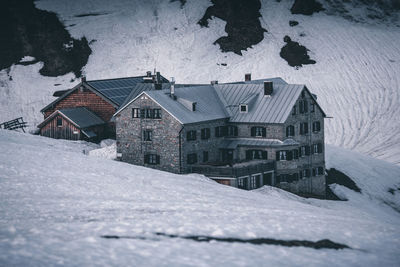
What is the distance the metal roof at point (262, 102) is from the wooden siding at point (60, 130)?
51.8 ft

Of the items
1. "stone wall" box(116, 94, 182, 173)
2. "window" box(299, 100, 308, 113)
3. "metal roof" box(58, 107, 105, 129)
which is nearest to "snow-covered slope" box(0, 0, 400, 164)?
"window" box(299, 100, 308, 113)

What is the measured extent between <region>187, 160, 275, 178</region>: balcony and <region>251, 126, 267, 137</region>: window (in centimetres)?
330

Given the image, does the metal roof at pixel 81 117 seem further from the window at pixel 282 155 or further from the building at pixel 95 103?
the window at pixel 282 155

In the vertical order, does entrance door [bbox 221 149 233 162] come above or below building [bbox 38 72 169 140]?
below

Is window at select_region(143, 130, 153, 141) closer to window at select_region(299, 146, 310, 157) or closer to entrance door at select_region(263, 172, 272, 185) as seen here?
entrance door at select_region(263, 172, 272, 185)

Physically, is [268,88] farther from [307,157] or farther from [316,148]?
[316,148]

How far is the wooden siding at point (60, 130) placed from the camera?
235 ft

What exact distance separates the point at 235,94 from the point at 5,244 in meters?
42.2

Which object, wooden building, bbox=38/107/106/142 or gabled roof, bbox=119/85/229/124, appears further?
wooden building, bbox=38/107/106/142

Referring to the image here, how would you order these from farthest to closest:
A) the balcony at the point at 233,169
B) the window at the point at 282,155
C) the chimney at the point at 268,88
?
the chimney at the point at 268,88 < the window at the point at 282,155 < the balcony at the point at 233,169

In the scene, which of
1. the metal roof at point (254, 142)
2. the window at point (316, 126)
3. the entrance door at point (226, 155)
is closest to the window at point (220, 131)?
the metal roof at point (254, 142)

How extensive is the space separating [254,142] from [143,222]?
3196 cm

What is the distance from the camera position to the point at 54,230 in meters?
27.0

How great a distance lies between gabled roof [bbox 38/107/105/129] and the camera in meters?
71.6
